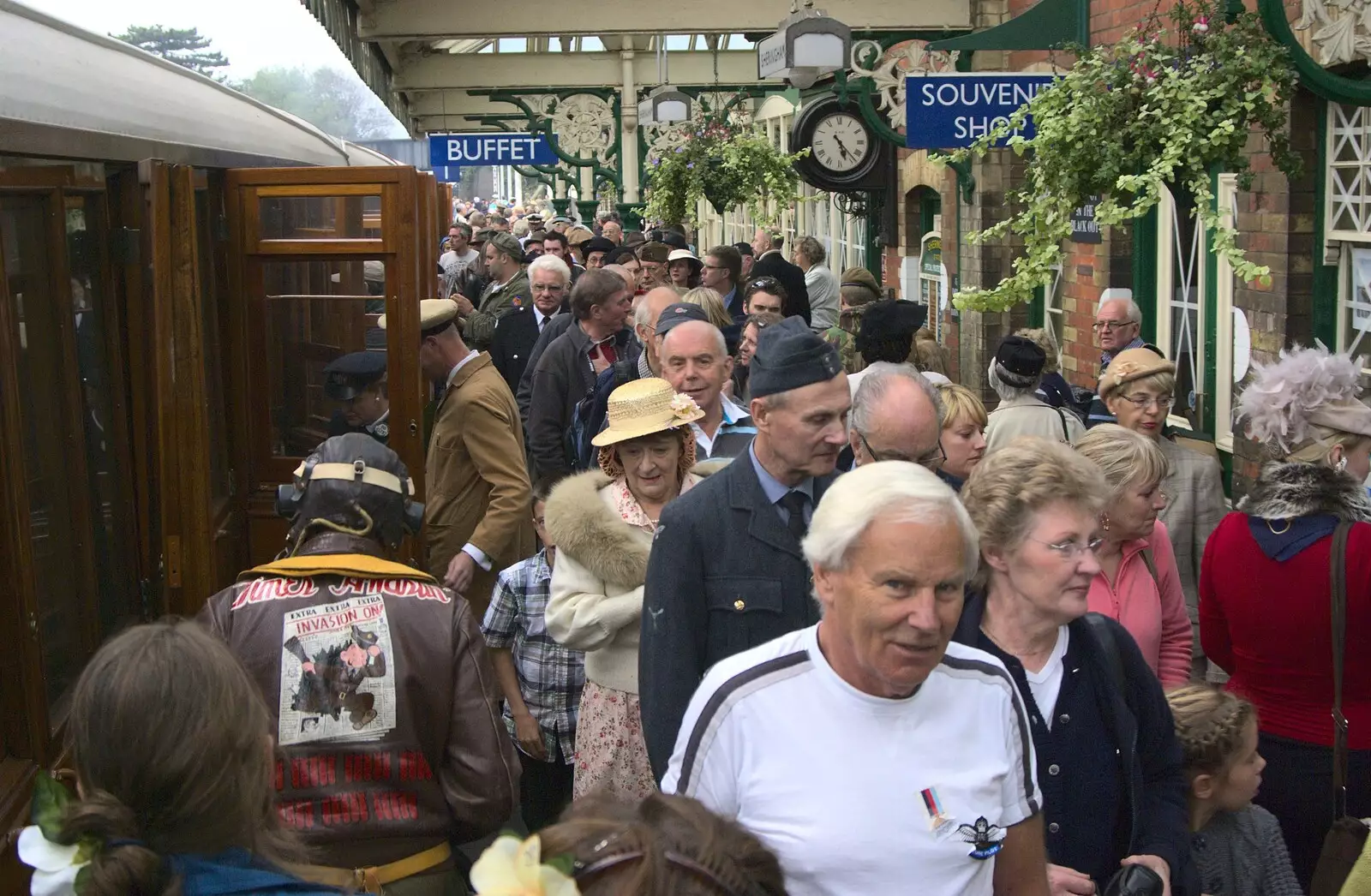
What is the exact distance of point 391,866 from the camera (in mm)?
3059

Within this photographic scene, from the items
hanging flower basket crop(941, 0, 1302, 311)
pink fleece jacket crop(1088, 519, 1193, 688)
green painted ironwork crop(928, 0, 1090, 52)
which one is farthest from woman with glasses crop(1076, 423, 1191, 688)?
green painted ironwork crop(928, 0, 1090, 52)

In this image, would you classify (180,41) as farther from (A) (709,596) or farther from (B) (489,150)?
(A) (709,596)

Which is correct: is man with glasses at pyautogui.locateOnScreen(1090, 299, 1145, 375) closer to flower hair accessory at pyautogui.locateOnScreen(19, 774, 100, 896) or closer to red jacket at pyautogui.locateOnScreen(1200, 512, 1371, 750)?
red jacket at pyautogui.locateOnScreen(1200, 512, 1371, 750)

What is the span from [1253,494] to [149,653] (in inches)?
116

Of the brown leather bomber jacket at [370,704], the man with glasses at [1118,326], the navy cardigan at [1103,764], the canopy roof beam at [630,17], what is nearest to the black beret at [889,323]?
the man with glasses at [1118,326]

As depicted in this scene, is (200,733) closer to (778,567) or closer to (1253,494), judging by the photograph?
(778,567)

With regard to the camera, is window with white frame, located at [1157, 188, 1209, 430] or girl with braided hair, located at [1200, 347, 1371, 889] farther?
window with white frame, located at [1157, 188, 1209, 430]

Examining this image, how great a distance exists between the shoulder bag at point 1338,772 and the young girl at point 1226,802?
39 centimetres

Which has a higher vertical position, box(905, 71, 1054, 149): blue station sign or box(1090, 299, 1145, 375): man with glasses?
box(905, 71, 1054, 149): blue station sign

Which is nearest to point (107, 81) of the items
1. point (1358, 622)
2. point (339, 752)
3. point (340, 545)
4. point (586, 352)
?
point (340, 545)

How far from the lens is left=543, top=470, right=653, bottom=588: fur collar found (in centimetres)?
386

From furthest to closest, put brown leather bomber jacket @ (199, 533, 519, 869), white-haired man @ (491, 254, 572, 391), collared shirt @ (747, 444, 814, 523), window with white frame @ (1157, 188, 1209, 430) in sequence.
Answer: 1. white-haired man @ (491, 254, 572, 391)
2. window with white frame @ (1157, 188, 1209, 430)
3. collared shirt @ (747, 444, 814, 523)
4. brown leather bomber jacket @ (199, 533, 519, 869)

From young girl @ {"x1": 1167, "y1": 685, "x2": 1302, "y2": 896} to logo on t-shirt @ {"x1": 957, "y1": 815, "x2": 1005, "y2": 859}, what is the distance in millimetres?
996

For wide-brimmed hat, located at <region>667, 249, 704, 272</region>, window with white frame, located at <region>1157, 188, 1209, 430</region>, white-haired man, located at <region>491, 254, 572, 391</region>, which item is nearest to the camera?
window with white frame, located at <region>1157, 188, 1209, 430</region>
